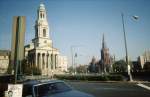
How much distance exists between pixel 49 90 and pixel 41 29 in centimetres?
12103

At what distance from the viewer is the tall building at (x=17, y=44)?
4637 millimetres

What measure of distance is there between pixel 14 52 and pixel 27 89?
10.3 ft

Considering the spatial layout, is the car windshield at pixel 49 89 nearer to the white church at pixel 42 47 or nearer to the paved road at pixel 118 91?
the paved road at pixel 118 91

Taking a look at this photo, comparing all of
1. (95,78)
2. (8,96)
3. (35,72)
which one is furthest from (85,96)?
(35,72)

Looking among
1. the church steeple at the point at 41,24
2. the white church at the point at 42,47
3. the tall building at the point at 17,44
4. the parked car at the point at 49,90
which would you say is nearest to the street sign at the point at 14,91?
the tall building at the point at 17,44

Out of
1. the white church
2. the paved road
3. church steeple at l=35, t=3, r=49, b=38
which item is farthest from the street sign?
church steeple at l=35, t=3, r=49, b=38

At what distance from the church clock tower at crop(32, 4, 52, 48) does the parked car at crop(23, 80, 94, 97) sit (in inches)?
4577

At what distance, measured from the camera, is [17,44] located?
4688 mm

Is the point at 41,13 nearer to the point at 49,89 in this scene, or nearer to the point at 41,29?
the point at 41,29

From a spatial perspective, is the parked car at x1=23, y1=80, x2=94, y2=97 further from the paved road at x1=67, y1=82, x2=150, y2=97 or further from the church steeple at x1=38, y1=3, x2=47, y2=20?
the church steeple at x1=38, y1=3, x2=47, y2=20

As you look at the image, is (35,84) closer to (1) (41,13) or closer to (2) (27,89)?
(2) (27,89)

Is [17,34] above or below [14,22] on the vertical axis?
below

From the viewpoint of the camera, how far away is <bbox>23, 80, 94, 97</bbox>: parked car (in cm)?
679

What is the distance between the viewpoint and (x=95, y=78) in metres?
36.5
